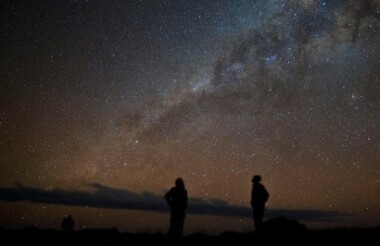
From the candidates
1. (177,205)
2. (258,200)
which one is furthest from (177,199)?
(258,200)

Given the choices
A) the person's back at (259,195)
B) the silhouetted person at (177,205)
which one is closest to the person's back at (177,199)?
the silhouetted person at (177,205)

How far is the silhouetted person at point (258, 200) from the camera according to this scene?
37.3ft

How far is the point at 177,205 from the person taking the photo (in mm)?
11227

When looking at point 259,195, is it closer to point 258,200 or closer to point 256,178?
point 258,200

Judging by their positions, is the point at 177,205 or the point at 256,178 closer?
the point at 177,205

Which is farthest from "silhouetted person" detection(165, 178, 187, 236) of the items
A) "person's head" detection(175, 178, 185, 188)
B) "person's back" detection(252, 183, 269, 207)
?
"person's back" detection(252, 183, 269, 207)

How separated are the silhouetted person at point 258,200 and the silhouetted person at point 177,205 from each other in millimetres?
2244

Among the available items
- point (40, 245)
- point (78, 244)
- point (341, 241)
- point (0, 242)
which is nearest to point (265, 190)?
point (341, 241)

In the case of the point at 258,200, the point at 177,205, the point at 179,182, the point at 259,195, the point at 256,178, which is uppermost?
the point at 256,178

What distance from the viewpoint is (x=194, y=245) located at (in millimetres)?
9492

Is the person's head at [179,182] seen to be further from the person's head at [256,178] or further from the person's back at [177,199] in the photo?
the person's head at [256,178]

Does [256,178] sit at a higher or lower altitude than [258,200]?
higher

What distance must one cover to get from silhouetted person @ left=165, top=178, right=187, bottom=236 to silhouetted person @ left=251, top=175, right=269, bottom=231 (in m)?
2.24

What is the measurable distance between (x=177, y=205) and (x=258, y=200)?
2.60m
